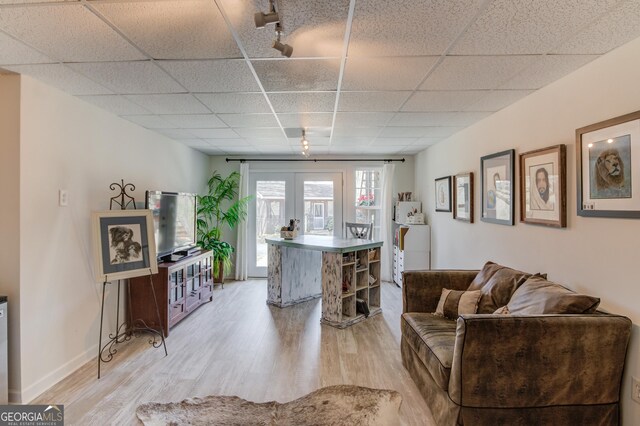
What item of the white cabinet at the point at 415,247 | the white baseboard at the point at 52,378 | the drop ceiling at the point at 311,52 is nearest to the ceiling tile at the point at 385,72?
the drop ceiling at the point at 311,52

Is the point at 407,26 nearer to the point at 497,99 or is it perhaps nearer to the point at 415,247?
the point at 497,99

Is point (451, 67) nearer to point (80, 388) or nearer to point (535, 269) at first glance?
point (535, 269)

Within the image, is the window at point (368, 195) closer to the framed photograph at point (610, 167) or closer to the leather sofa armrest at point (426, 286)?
the leather sofa armrest at point (426, 286)

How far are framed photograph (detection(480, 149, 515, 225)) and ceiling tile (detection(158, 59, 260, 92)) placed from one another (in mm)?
2290

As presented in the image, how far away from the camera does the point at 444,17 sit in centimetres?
159

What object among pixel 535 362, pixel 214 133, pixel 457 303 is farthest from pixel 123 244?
pixel 535 362

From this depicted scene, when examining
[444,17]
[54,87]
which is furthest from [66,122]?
[444,17]

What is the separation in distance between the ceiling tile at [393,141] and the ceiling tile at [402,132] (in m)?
0.20

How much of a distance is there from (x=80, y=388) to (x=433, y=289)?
294cm

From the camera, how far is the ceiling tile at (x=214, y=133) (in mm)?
3986

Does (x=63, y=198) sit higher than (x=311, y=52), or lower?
lower

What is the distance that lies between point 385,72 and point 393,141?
8.13 ft

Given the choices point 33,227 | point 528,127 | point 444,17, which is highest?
point 444,17

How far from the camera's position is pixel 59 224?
260 cm
